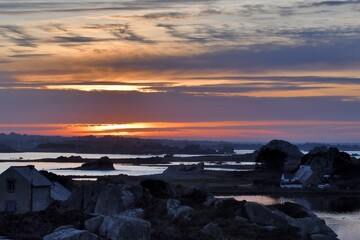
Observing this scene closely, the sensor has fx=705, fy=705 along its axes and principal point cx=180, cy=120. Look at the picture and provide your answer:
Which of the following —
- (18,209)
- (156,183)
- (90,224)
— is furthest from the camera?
(156,183)

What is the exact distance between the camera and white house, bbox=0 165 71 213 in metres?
45.4

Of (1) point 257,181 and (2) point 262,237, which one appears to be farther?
(1) point 257,181

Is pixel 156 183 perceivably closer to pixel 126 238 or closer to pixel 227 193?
pixel 126 238

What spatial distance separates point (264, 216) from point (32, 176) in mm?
15216

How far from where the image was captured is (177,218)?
44281 millimetres

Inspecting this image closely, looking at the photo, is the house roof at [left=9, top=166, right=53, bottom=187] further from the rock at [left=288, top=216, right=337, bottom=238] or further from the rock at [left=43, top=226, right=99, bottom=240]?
the rock at [left=43, top=226, right=99, bottom=240]

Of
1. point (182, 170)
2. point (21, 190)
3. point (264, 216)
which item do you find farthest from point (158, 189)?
point (182, 170)

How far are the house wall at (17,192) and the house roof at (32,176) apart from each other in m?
0.24

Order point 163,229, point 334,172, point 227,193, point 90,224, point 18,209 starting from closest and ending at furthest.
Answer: point 90,224 < point 163,229 < point 18,209 < point 227,193 < point 334,172

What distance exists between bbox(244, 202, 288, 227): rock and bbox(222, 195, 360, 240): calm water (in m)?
4.03

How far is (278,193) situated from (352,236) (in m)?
46.2

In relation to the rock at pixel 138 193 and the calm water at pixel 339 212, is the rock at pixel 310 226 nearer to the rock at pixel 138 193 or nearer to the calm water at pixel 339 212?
the calm water at pixel 339 212

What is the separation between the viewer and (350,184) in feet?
333

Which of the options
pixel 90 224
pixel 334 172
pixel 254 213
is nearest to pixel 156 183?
pixel 254 213
